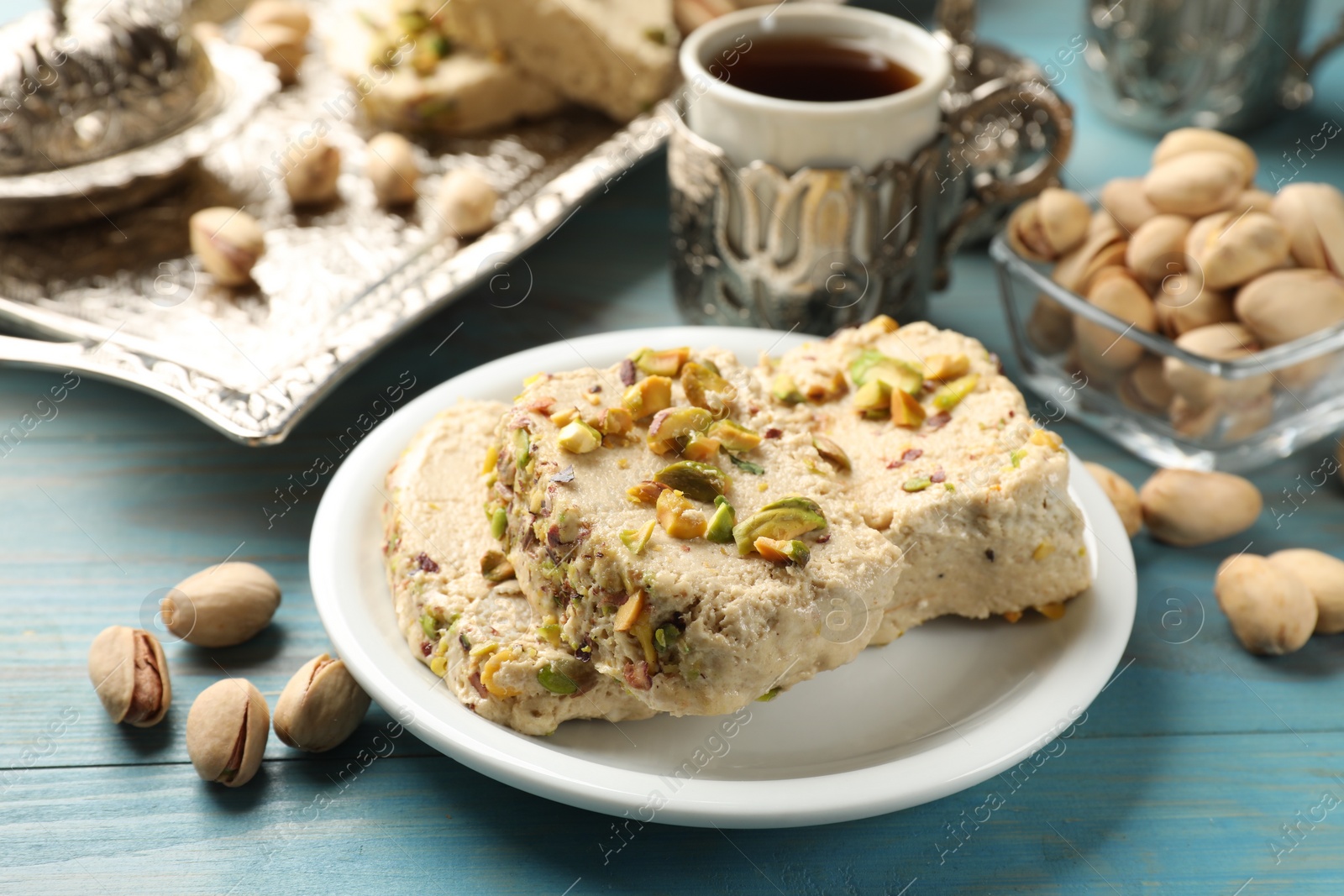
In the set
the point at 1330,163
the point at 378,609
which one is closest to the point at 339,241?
the point at 378,609

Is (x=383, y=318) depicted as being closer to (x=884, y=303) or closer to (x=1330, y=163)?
(x=884, y=303)

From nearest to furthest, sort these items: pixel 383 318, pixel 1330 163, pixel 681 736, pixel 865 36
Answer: pixel 681 736 < pixel 383 318 < pixel 865 36 < pixel 1330 163

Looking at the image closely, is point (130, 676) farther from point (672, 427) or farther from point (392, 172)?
point (392, 172)

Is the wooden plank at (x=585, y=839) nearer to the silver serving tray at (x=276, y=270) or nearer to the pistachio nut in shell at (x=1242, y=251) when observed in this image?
the silver serving tray at (x=276, y=270)

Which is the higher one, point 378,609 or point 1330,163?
point 378,609

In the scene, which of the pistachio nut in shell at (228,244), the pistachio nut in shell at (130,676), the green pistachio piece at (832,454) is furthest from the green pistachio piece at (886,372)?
the pistachio nut in shell at (228,244)

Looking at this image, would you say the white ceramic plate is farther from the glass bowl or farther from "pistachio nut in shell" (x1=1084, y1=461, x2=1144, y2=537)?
the glass bowl
